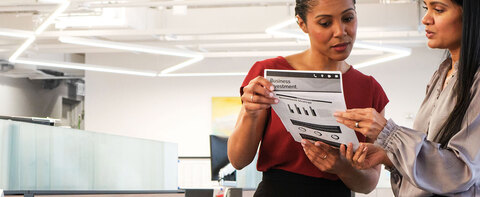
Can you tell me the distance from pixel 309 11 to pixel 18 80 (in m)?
16.2

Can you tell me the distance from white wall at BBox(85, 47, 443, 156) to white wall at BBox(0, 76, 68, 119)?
2515mm

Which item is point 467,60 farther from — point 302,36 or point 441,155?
point 302,36

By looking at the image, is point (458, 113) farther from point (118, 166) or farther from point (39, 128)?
point (118, 166)

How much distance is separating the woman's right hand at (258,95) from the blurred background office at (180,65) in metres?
7.82

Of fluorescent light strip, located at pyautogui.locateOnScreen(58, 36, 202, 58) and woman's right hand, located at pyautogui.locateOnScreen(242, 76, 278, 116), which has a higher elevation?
fluorescent light strip, located at pyautogui.locateOnScreen(58, 36, 202, 58)

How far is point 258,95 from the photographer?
155 cm

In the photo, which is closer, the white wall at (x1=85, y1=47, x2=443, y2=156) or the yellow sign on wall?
the white wall at (x1=85, y1=47, x2=443, y2=156)

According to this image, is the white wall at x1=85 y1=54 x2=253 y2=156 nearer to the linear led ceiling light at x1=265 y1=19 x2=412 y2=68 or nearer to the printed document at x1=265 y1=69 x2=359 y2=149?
the linear led ceiling light at x1=265 y1=19 x2=412 y2=68

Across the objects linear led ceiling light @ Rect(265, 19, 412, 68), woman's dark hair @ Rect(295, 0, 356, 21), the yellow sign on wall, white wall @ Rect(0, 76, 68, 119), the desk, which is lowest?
the desk

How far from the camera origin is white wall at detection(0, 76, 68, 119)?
1620 cm

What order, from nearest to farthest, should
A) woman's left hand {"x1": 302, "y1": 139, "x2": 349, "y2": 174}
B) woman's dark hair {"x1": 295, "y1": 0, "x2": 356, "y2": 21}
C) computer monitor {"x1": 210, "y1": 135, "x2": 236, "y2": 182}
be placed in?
1. woman's left hand {"x1": 302, "y1": 139, "x2": 349, "y2": 174}
2. woman's dark hair {"x1": 295, "y1": 0, "x2": 356, "y2": 21}
3. computer monitor {"x1": 210, "y1": 135, "x2": 236, "y2": 182}

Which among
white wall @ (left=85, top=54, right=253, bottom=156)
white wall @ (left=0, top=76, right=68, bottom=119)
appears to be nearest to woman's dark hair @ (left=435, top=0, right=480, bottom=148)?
white wall @ (left=85, top=54, right=253, bottom=156)

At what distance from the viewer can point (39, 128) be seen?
17.4ft

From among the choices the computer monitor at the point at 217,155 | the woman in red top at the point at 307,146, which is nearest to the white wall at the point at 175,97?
the computer monitor at the point at 217,155
